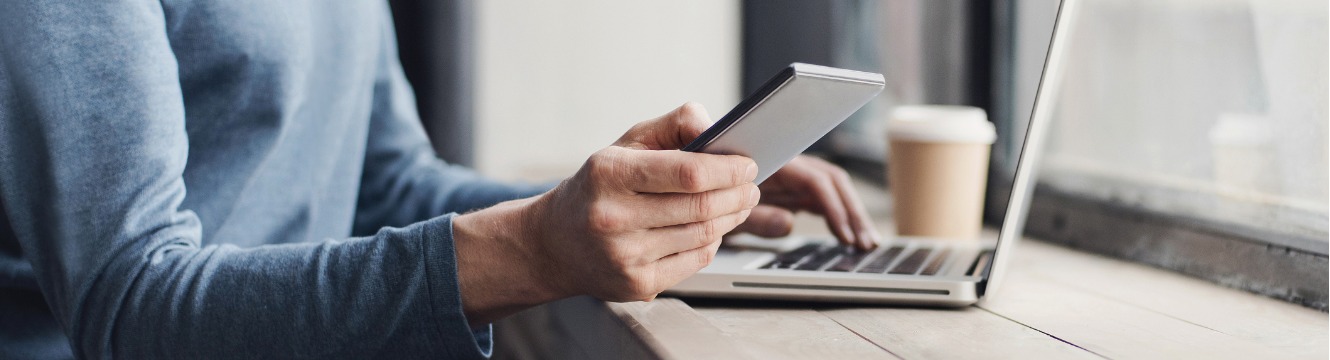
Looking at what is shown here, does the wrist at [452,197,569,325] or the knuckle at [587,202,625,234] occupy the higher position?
the knuckle at [587,202,625,234]

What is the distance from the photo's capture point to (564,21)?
2172mm

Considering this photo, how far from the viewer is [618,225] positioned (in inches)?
22.7

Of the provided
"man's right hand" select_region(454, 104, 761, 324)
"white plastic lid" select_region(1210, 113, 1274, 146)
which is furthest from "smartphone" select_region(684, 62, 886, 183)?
"white plastic lid" select_region(1210, 113, 1274, 146)

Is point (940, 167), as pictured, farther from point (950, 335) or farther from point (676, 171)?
point (676, 171)

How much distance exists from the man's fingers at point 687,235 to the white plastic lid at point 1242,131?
545 mm

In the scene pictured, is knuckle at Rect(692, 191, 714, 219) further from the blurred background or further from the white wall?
the white wall

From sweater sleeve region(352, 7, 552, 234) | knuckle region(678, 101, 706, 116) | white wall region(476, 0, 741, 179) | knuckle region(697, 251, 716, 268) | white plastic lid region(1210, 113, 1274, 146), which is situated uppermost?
knuckle region(678, 101, 706, 116)

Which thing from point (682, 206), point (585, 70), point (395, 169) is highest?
point (682, 206)

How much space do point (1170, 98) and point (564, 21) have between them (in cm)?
137

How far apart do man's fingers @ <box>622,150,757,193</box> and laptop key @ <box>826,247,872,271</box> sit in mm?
204

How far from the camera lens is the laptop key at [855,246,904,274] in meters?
0.75

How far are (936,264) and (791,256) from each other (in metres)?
0.11

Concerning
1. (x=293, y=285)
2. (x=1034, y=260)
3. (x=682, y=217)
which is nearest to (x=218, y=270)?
(x=293, y=285)

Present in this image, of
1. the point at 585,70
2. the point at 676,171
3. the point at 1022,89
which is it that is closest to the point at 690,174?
the point at 676,171
